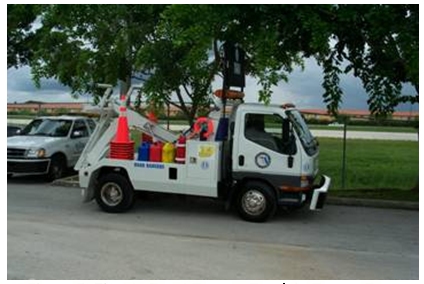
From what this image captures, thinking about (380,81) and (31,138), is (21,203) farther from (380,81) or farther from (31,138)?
(380,81)

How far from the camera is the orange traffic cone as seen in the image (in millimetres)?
9602

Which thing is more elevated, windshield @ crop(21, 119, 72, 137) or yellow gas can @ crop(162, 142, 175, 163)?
windshield @ crop(21, 119, 72, 137)

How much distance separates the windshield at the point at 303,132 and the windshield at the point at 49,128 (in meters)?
7.01

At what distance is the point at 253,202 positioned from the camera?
909cm

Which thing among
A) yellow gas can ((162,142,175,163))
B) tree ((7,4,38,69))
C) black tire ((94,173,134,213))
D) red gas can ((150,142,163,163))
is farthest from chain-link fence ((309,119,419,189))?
tree ((7,4,38,69))

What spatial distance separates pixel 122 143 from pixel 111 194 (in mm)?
896

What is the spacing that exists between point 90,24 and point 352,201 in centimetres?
690

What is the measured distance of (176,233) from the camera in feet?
26.9

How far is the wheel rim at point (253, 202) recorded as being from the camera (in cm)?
903

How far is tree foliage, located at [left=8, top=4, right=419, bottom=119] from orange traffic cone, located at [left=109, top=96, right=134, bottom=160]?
5.15 feet

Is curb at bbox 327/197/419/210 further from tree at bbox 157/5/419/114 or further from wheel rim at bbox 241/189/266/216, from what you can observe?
wheel rim at bbox 241/189/266/216

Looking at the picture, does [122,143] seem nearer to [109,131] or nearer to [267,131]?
[109,131]

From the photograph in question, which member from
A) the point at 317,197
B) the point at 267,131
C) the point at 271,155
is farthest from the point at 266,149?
the point at 317,197

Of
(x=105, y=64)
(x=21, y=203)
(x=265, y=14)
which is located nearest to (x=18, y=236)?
(x=21, y=203)
